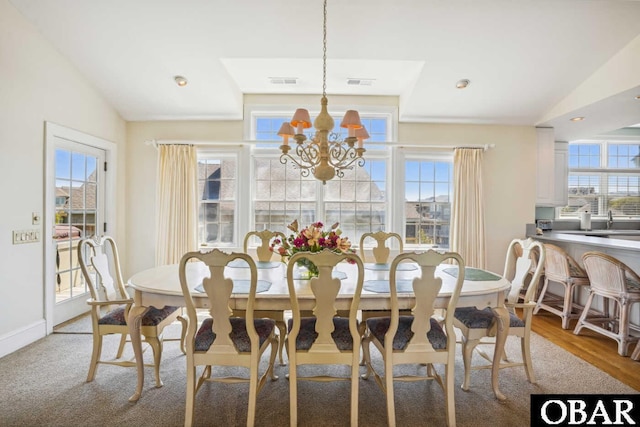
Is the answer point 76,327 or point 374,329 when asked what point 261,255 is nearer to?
point 374,329

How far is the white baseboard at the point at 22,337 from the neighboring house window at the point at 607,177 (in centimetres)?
749

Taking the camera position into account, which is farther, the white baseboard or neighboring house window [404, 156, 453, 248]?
neighboring house window [404, 156, 453, 248]

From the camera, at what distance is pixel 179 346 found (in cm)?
283

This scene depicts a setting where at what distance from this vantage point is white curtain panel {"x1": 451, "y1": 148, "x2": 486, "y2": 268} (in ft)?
13.5

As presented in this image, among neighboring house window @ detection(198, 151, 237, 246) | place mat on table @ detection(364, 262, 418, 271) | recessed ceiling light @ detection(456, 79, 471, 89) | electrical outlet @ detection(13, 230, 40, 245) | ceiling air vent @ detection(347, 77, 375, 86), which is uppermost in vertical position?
ceiling air vent @ detection(347, 77, 375, 86)

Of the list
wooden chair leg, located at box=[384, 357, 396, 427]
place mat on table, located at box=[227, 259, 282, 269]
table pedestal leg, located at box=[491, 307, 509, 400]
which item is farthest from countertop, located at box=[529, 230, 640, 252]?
place mat on table, located at box=[227, 259, 282, 269]

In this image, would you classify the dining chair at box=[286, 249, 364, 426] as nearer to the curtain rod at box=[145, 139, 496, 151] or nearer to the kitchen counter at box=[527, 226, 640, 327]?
the curtain rod at box=[145, 139, 496, 151]

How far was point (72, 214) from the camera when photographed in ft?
11.4

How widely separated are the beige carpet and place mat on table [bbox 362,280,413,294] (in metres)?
0.76

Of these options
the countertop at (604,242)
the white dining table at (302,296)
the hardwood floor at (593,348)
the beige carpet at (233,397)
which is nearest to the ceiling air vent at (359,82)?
the white dining table at (302,296)

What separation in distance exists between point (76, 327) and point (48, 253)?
2.67 feet

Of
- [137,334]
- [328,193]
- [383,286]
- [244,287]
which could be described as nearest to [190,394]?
[137,334]

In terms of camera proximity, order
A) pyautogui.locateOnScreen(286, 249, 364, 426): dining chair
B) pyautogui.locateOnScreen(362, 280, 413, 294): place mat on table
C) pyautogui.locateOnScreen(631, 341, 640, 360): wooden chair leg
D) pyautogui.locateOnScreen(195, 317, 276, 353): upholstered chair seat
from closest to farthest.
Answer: pyautogui.locateOnScreen(286, 249, 364, 426): dining chair → pyautogui.locateOnScreen(195, 317, 276, 353): upholstered chair seat → pyautogui.locateOnScreen(362, 280, 413, 294): place mat on table → pyautogui.locateOnScreen(631, 341, 640, 360): wooden chair leg

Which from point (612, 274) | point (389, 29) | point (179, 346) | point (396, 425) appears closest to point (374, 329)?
point (396, 425)
